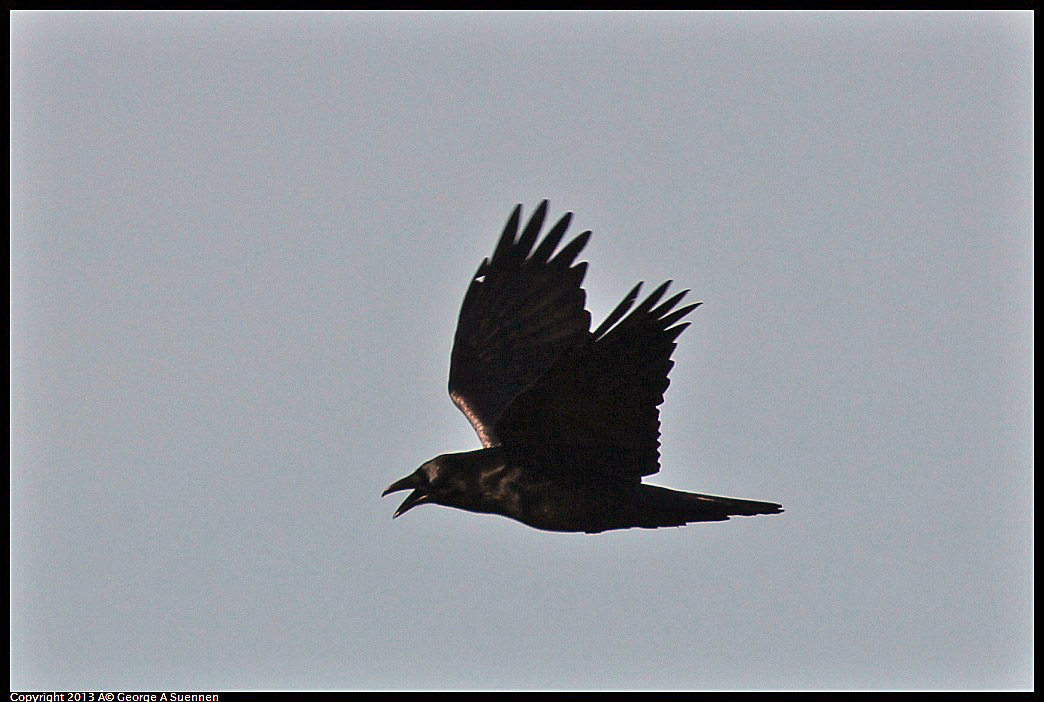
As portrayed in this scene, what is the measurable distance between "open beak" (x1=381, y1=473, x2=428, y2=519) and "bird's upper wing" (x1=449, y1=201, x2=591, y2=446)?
3.20 feet

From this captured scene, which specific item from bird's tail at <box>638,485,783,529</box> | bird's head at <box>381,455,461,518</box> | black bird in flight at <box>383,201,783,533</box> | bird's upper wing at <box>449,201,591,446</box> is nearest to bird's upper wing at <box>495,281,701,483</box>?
black bird in flight at <box>383,201,783,533</box>

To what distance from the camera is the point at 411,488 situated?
1048 cm

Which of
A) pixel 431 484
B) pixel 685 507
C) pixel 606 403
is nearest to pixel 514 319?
pixel 431 484

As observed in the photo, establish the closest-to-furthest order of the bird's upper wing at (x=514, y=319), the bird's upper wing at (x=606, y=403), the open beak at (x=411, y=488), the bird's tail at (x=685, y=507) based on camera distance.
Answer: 1. the bird's upper wing at (x=606, y=403)
2. the bird's tail at (x=685, y=507)
3. the open beak at (x=411, y=488)
4. the bird's upper wing at (x=514, y=319)

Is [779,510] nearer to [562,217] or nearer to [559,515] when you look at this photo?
[559,515]

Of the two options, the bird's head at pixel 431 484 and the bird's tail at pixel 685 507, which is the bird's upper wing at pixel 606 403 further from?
the bird's head at pixel 431 484

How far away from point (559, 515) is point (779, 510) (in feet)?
5.33

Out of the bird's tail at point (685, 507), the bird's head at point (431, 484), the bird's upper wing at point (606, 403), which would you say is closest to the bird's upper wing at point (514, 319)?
the bird's head at point (431, 484)

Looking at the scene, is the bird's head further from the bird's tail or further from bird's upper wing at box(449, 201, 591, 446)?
the bird's tail

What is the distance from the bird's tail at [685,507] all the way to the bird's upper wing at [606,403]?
0.24 metres

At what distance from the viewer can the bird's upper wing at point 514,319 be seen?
11.2 meters

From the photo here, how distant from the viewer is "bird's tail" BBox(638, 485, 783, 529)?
33.5 ft

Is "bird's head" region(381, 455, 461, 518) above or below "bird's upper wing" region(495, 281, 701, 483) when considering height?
below

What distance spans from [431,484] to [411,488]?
16cm
